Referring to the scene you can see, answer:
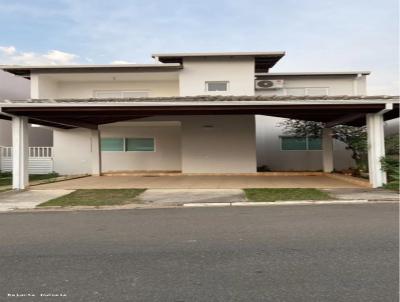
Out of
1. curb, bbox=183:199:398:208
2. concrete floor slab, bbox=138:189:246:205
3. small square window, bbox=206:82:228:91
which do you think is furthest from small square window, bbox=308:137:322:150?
curb, bbox=183:199:398:208

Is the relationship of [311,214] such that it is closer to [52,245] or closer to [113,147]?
[52,245]

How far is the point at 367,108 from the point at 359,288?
1026 cm

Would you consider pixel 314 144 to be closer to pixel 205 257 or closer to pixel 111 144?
pixel 111 144

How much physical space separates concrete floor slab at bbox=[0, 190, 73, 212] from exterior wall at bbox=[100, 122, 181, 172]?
7515 mm

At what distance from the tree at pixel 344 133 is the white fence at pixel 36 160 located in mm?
12584

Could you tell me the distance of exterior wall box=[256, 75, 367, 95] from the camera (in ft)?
67.4

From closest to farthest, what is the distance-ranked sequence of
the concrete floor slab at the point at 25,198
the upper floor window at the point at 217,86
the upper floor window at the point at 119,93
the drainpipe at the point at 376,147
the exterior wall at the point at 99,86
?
the concrete floor slab at the point at 25,198, the drainpipe at the point at 376,147, the upper floor window at the point at 217,86, the exterior wall at the point at 99,86, the upper floor window at the point at 119,93

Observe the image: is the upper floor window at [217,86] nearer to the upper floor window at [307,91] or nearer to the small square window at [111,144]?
the upper floor window at [307,91]

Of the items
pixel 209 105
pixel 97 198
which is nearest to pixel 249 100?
pixel 209 105

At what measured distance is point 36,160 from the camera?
2092cm

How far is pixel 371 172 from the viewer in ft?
45.0

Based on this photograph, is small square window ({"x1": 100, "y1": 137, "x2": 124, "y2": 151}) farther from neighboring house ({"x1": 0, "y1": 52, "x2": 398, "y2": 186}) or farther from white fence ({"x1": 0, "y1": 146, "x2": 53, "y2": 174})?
white fence ({"x1": 0, "y1": 146, "x2": 53, "y2": 174})

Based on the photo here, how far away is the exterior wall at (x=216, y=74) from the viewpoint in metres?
19.3

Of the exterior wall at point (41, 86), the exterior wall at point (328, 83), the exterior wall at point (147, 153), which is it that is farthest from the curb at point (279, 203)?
the exterior wall at point (41, 86)
